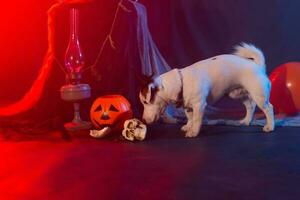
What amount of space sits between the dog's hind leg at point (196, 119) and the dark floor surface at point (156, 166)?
2.3 inches

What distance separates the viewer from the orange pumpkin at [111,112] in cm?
236

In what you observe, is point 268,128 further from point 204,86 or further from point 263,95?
point 204,86

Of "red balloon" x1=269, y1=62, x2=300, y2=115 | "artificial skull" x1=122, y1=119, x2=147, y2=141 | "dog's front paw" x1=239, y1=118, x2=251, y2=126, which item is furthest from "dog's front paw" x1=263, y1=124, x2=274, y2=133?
"artificial skull" x1=122, y1=119, x2=147, y2=141

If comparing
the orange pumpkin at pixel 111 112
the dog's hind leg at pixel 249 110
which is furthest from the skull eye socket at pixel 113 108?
the dog's hind leg at pixel 249 110

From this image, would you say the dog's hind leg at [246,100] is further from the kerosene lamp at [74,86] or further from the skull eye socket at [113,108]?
the kerosene lamp at [74,86]

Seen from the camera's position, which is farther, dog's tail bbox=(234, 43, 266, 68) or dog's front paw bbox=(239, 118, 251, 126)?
dog's front paw bbox=(239, 118, 251, 126)

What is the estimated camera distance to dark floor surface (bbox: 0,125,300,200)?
1529 millimetres

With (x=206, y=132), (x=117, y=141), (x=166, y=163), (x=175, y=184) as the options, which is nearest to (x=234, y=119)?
(x=206, y=132)

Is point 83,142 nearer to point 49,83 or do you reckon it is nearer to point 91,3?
point 49,83

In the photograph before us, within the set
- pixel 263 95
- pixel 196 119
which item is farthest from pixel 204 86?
pixel 263 95

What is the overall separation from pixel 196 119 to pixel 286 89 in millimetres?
788

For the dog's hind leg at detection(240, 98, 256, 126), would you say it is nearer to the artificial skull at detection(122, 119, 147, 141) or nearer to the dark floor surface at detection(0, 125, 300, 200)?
the dark floor surface at detection(0, 125, 300, 200)

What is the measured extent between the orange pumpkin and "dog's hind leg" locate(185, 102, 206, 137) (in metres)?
0.34

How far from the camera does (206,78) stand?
230 cm
